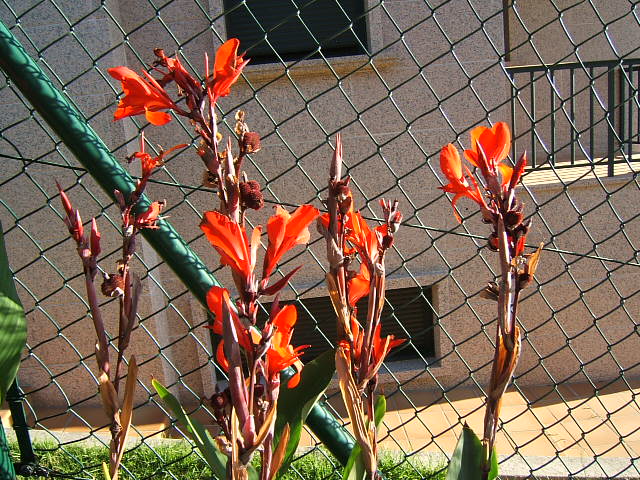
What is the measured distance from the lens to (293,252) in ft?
10.4

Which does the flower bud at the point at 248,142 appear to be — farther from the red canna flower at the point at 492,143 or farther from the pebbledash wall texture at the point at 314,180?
the pebbledash wall texture at the point at 314,180

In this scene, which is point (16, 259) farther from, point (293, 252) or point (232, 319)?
point (232, 319)

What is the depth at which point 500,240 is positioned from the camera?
39 centimetres

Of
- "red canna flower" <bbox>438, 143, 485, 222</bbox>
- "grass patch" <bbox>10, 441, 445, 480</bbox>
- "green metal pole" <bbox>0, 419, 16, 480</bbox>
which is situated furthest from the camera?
"grass patch" <bbox>10, 441, 445, 480</bbox>

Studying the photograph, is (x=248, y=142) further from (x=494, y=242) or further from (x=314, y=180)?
(x=314, y=180)

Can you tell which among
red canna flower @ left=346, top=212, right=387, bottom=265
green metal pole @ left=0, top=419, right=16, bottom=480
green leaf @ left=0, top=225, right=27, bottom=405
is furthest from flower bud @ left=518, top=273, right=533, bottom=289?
green metal pole @ left=0, top=419, right=16, bottom=480

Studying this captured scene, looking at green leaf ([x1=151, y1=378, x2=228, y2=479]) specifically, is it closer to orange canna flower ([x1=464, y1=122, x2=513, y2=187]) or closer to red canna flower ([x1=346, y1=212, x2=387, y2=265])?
red canna flower ([x1=346, y1=212, x2=387, y2=265])

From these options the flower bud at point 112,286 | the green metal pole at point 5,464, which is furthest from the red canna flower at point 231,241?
the green metal pole at point 5,464

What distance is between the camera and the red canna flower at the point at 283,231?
1.25 ft

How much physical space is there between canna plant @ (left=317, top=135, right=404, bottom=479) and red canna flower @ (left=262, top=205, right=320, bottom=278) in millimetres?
14

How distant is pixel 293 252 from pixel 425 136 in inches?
38.6

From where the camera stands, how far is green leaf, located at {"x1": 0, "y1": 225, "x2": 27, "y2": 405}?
61cm

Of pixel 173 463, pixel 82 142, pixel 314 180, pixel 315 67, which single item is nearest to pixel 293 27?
pixel 315 67

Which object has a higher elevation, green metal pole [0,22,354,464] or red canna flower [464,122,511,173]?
green metal pole [0,22,354,464]
